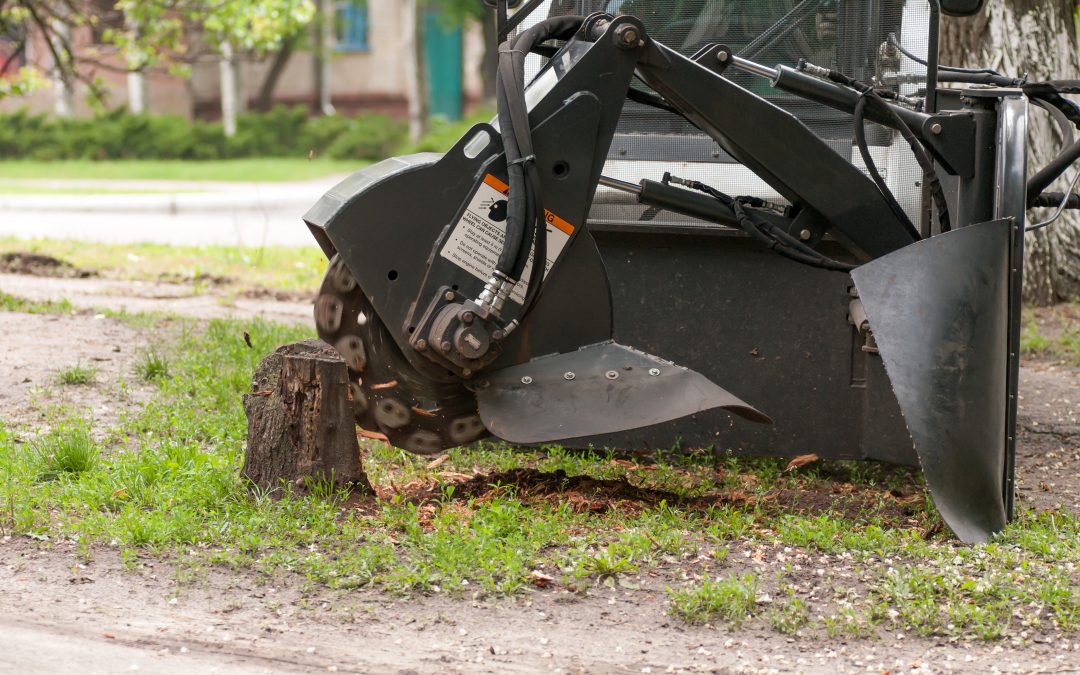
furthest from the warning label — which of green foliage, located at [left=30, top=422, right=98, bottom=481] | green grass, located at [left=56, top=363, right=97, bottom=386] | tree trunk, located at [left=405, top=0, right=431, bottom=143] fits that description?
tree trunk, located at [left=405, top=0, right=431, bottom=143]

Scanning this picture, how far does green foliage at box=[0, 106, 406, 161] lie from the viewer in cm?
2523

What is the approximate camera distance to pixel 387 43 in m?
33.6

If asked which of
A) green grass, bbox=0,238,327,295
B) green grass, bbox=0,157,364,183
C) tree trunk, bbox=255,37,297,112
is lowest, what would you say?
green grass, bbox=0,238,327,295

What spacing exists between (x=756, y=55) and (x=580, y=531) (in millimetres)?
2338

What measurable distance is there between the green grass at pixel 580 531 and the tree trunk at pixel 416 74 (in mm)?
21366

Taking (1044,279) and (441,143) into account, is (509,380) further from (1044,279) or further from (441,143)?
(441,143)

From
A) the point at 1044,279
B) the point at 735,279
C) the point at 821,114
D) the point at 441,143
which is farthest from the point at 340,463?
the point at 441,143

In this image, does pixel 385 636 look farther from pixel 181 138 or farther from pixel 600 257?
pixel 181 138

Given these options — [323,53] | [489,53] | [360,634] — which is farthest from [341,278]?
[323,53]

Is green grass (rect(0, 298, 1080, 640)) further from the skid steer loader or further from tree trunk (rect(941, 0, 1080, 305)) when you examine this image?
tree trunk (rect(941, 0, 1080, 305))

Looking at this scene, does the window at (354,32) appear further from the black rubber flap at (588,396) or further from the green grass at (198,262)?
the black rubber flap at (588,396)

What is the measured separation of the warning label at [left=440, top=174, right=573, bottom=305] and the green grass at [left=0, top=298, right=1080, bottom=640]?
0.87m

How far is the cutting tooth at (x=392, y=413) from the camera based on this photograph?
15.4 feet

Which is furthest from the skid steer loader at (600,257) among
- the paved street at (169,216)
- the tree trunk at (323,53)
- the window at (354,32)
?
the window at (354,32)
